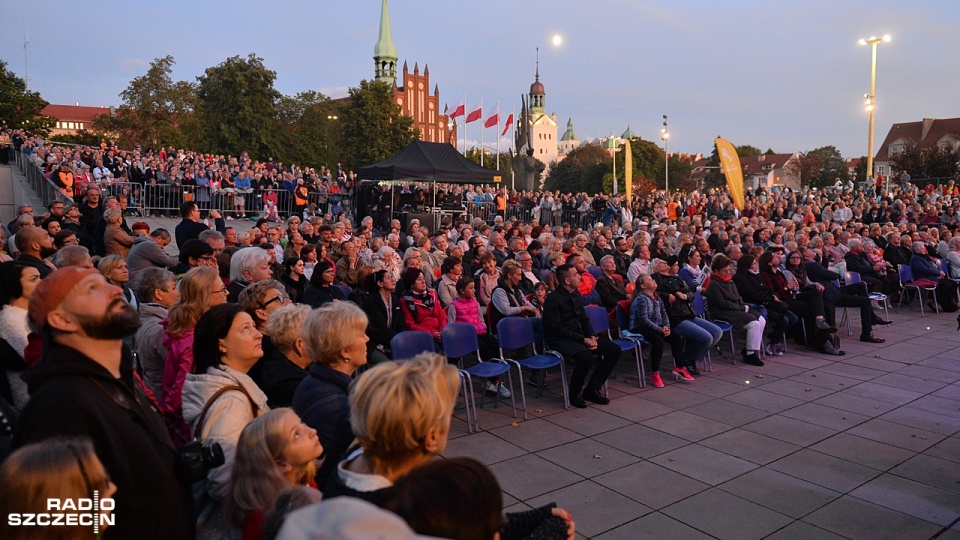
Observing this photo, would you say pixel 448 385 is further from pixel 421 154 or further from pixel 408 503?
pixel 421 154

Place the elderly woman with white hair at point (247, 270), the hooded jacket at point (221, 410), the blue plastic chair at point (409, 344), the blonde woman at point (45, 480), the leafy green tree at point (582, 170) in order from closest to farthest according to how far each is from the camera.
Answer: the blonde woman at point (45, 480), the hooded jacket at point (221, 410), the elderly woman with white hair at point (247, 270), the blue plastic chair at point (409, 344), the leafy green tree at point (582, 170)

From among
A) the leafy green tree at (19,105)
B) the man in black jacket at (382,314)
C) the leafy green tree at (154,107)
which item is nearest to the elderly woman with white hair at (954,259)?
the man in black jacket at (382,314)

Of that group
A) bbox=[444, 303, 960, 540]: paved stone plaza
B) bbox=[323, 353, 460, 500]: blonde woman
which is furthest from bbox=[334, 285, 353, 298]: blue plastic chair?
bbox=[323, 353, 460, 500]: blonde woman

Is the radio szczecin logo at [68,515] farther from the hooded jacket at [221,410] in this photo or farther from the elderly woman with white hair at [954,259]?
the elderly woman with white hair at [954,259]

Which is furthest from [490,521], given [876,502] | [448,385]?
[876,502]

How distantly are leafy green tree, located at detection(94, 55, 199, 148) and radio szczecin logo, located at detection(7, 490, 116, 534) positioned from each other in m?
40.8

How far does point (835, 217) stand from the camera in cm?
2230

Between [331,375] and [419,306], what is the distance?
3.91 metres

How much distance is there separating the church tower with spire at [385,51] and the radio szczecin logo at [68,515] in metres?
97.0

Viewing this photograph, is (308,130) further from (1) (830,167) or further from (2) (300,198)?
(1) (830,167)

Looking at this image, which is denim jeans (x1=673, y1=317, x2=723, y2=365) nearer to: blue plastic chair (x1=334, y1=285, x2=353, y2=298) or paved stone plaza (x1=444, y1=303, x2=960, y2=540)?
paved stone plaza (x1=444, y1=303, x2=960, y2=540)

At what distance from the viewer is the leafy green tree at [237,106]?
42969 mm

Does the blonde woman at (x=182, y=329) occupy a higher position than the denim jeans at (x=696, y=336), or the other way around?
the blonde woman at (x=182, y=329)

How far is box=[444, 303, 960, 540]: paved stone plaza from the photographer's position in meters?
4.18
